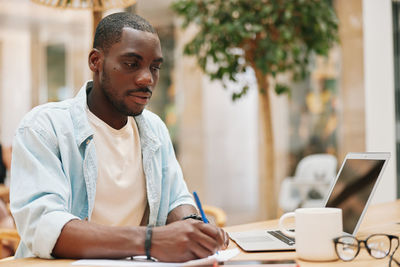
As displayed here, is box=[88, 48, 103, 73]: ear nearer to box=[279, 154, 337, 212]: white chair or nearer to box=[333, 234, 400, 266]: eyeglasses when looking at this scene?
box=[333, 234, 400, 266]: eyeglasses

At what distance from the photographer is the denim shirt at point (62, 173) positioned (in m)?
1.16

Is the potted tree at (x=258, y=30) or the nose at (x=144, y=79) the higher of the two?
the potted tree at (x=258, y=30)

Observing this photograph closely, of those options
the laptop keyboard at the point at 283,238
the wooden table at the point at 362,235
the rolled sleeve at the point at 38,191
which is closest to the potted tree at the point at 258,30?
the wooden table at the point at 362,235

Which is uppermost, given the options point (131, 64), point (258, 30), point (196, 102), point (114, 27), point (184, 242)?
point (258, 30)

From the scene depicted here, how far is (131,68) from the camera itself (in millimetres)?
1403

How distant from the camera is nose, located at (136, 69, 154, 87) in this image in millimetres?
1390

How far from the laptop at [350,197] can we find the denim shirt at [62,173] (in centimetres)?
32

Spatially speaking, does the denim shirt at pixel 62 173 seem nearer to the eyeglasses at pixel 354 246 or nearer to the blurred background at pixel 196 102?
the eyeglasses at pixel 354 246

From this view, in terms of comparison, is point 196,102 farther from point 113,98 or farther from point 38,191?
point 38,191

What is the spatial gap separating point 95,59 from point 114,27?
4.9 inches

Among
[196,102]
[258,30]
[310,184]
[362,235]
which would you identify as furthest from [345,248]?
[196,102]

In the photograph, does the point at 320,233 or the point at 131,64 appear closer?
the point at 320,233

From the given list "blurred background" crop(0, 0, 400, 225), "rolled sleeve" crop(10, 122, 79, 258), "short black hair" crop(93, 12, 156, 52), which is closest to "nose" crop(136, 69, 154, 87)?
"short black hair" crop(93, 12, 156, 52)

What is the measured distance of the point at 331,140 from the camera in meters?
6.21
